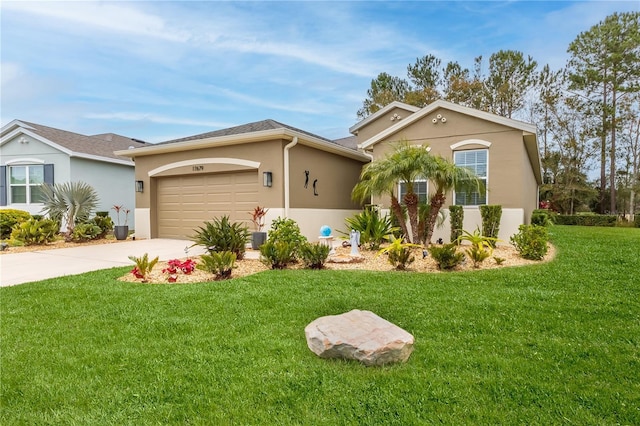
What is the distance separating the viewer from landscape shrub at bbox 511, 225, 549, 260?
7348 millimetres

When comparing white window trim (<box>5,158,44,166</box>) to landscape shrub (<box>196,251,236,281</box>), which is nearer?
landscape shrub (<box>196,251,236,281</box>)

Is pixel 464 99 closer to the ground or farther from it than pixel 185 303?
farther from it

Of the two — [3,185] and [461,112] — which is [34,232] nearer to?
[3,185]

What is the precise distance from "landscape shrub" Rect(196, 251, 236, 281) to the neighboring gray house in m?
12.1

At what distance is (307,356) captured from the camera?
3.22m

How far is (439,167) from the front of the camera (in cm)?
853

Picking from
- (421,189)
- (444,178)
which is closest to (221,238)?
(444,178)

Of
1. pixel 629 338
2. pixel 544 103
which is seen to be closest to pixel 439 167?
pixel 629 338

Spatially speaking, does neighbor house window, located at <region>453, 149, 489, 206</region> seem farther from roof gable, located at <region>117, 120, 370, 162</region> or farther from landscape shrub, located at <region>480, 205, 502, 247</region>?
roof gable, located at <region>117, 120, 370, 162</region>

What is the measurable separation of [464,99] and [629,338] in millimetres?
27579

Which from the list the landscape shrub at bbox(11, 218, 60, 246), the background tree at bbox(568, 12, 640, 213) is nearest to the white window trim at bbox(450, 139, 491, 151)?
the landscape shrub at bbox(11, 218, 60, 246)

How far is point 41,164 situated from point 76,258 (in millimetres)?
9533

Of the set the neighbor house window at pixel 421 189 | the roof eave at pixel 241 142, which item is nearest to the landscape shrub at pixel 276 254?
the roof eave at pixel 241 142

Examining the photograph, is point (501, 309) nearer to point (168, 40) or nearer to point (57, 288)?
point (57, 288)
